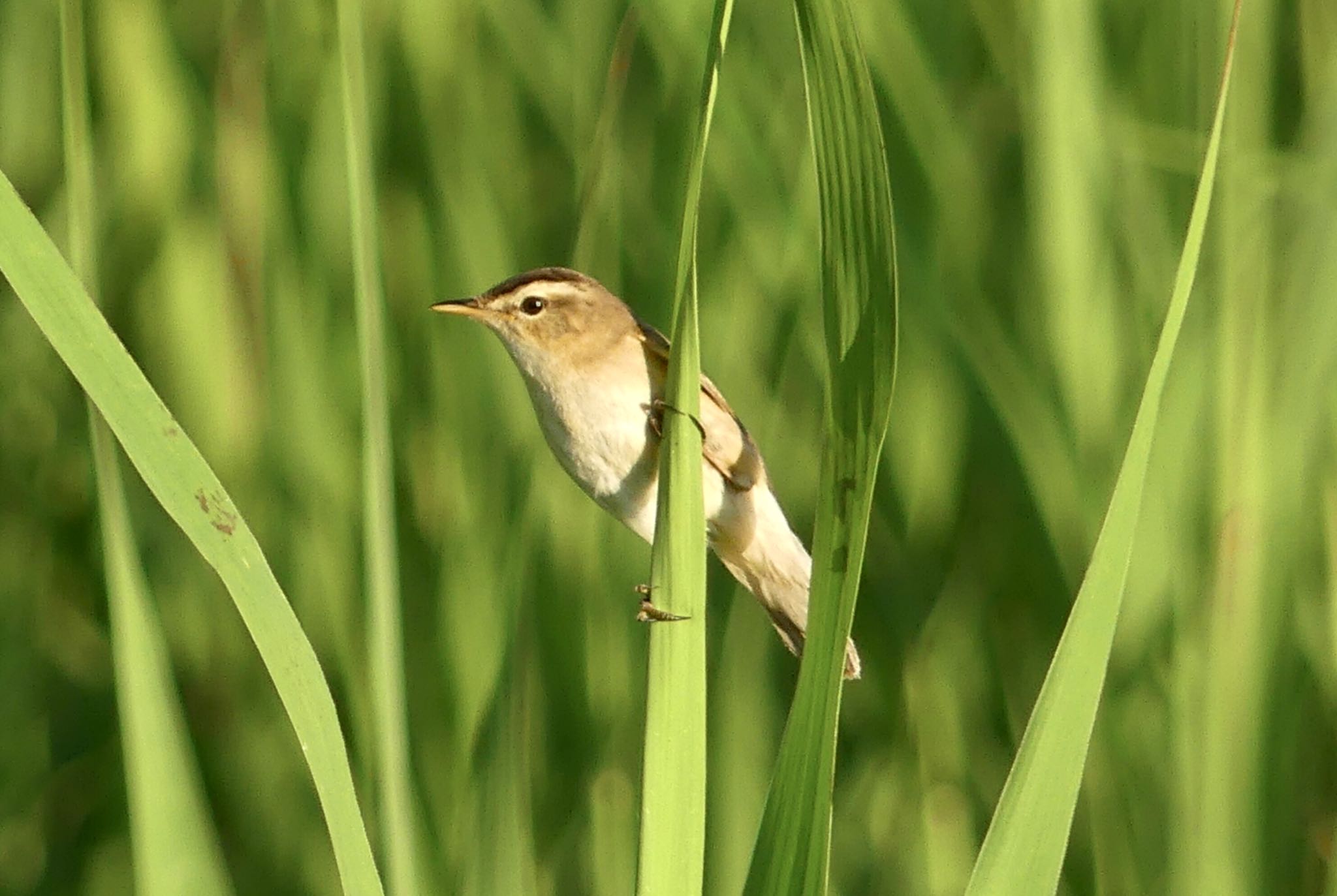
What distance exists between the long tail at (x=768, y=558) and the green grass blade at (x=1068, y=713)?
78 cm

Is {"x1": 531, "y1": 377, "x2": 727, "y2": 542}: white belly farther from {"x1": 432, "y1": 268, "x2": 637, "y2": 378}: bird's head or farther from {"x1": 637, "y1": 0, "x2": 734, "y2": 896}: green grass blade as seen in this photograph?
{"x1": 637, "y1": 0, "x2": 734, "y2": 896}: green grass blade

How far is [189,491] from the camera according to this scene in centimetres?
110

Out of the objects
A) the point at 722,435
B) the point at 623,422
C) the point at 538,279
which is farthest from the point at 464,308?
the point at 722,435

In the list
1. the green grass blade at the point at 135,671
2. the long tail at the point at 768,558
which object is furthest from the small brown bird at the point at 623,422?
the green grass blade at the point at 135,671

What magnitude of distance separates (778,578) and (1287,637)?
584mm

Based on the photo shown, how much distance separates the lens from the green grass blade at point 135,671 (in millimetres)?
1308

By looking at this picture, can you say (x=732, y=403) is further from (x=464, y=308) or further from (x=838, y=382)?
(x=838, y=382)

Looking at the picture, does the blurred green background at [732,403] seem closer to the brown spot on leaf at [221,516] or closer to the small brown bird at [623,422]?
the small brown bird at [623,422]

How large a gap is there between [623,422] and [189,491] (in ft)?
2.51

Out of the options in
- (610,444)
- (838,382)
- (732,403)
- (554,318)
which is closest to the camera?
(838,382)

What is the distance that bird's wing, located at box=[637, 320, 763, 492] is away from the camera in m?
1.84

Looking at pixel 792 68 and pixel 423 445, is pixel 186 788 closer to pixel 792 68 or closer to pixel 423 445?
pixel 423 445

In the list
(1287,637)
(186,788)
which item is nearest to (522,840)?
(186,788)

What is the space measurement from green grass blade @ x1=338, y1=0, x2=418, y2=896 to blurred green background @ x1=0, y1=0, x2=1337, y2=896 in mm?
153
